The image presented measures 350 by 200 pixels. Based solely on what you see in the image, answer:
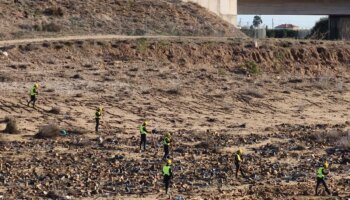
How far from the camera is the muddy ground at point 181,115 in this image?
27109mm

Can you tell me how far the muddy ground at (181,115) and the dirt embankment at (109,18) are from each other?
23.3ft

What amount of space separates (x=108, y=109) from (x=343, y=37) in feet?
126

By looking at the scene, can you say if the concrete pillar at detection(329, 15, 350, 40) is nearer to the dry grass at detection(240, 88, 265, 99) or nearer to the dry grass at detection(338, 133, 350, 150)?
the dry grass at detection(240, 88, 265, 99)

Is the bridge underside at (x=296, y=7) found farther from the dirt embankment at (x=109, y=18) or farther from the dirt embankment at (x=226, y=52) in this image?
the dirt embankment at (x=226, y=52)

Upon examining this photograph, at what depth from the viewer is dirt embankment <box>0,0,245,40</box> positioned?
59969mm

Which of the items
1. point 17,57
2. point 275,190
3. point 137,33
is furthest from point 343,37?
point 275,190

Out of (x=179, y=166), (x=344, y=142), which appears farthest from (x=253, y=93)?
(x=179, y=166)

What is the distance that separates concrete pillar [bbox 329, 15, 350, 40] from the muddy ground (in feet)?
52.3

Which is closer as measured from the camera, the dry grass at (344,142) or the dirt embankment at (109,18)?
the dry grass at (344,142)

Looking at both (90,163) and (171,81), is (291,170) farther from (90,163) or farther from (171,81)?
(171,81)

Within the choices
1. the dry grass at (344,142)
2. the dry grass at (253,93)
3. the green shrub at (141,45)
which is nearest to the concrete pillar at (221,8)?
the green shrub at (141,45)

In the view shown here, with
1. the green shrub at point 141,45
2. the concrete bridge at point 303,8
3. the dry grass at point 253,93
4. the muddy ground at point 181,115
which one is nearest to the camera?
the muddy ground at point 181,115

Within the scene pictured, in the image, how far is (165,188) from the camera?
26.0m

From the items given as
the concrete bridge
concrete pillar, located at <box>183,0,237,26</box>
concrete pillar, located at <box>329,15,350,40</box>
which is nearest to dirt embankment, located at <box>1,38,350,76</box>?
concrete pillar, located at <box>183,0,237,26</box>
